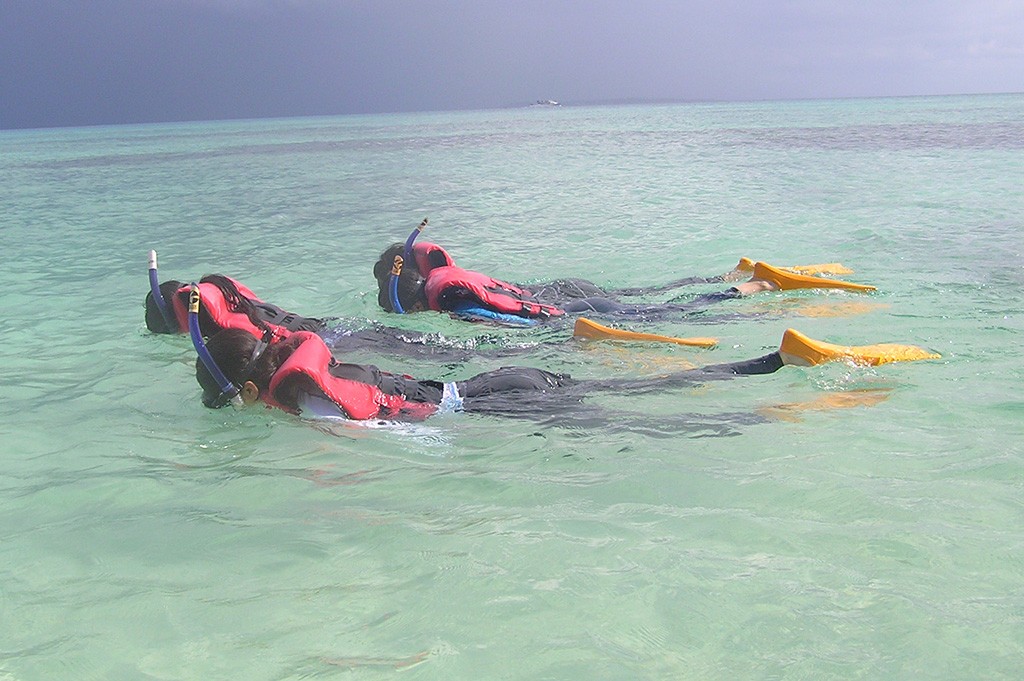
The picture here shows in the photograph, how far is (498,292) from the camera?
6988 millimetres

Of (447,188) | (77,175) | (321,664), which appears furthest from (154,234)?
(77,175)

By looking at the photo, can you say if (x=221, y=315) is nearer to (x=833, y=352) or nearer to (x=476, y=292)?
(x=476, y=292)

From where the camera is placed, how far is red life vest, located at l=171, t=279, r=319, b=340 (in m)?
5.00

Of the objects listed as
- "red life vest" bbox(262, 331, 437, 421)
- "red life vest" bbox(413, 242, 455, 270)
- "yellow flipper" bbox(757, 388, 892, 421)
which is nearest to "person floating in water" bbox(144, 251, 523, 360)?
"red life vest" bbox(262, 331, 437, 421)

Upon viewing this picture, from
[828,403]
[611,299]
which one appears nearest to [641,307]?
[611,299]

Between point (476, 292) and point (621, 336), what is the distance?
1.31 meters

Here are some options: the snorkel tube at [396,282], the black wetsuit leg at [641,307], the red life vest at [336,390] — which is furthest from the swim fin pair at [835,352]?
the snorkel tube at [396,282]

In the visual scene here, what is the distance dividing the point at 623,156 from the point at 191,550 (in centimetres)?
2474

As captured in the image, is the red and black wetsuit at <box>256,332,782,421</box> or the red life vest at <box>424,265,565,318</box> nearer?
the red and black wetsuit at <box>256,332,782,421</box>

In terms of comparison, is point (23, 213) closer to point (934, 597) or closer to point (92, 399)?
point (92, 399)

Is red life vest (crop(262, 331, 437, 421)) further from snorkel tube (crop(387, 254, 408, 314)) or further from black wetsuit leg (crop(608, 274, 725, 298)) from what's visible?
black wetsuit leg (crop(608, 274, 725, 298))

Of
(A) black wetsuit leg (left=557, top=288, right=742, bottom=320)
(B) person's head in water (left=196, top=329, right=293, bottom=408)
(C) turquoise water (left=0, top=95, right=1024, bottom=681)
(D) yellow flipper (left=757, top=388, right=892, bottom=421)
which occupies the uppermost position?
(B) person's head in water (left=196, top=329, right=293, bottom=408)

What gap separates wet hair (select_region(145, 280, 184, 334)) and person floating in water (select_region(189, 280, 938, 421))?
166cm

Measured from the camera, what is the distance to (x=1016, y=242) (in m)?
9.64
